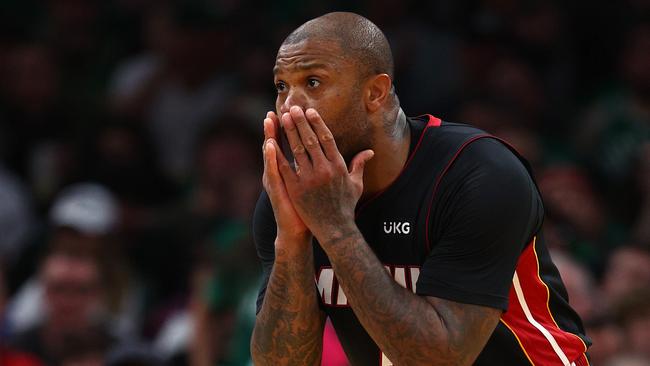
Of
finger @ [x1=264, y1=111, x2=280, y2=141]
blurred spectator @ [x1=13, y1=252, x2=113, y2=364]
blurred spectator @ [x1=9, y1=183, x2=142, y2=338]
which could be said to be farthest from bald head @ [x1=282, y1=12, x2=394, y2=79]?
blurred spectator @ [x1=9, y1=183, x2=142, y2=338]

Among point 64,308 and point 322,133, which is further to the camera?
point 64,308

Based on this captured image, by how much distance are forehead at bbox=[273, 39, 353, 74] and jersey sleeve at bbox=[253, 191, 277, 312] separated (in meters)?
0.51

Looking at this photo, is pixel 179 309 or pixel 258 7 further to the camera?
pixel 258 7

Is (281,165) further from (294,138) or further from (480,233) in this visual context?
(480,233)

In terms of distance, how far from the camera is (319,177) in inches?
129

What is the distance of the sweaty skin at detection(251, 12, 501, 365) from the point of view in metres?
3.24

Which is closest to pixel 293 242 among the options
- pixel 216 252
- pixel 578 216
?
pixel 216 252

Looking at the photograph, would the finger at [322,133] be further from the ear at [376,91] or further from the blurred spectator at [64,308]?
the blurred spectator at [64,308]

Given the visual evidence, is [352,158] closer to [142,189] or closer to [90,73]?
[142,189]

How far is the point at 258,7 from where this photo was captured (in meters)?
9.83

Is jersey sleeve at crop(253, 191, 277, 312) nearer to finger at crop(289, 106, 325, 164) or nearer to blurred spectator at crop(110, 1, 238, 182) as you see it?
finger at crop(289, 106, 325, 164)

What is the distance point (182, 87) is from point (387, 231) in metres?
5.89

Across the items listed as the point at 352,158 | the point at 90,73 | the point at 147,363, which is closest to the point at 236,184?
the point at 147,363

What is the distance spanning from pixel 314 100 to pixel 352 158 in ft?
0.72
